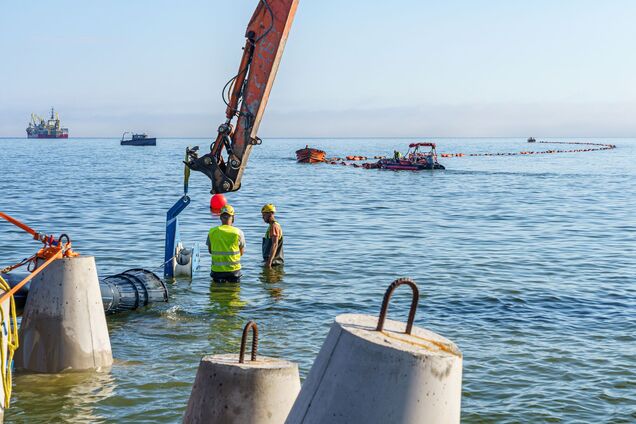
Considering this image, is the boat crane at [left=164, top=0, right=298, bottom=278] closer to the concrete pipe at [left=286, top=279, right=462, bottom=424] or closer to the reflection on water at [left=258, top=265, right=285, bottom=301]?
the reflection on water at [left=258, top=265, right=285, bottom=301]

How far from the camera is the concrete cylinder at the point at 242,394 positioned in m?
5.88

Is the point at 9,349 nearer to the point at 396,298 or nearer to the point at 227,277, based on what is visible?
the point at 227,277

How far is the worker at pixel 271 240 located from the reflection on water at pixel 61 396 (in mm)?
6189

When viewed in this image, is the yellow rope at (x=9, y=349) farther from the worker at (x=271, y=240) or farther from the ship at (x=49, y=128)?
the ship at (x=49, y=128)

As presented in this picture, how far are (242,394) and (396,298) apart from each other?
30.8ft

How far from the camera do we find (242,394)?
19.3 feet

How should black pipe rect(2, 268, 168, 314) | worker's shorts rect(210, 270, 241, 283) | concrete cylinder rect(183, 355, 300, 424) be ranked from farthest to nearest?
1. worker's shorts rect(210, 270, 241, 283)
2. black pipe rect(2, 268, 168, 314)
3. concrete cylinder rect(183, 355, 300, 424)

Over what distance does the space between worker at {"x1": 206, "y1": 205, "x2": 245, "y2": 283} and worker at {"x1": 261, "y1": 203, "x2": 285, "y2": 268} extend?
1.45 metres

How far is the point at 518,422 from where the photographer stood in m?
8.87

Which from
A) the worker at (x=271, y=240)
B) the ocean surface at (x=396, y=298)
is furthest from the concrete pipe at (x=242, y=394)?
the worker at (x=271, y=240)

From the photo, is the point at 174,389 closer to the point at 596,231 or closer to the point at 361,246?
the point at 361,246

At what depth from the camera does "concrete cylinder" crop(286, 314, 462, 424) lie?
179 inches

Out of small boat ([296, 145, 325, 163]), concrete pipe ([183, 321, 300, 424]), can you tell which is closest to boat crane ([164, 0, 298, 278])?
concrete pipe ([183, 321, 300, 424])

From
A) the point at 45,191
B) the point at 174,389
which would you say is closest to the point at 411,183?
the point at 45,191
